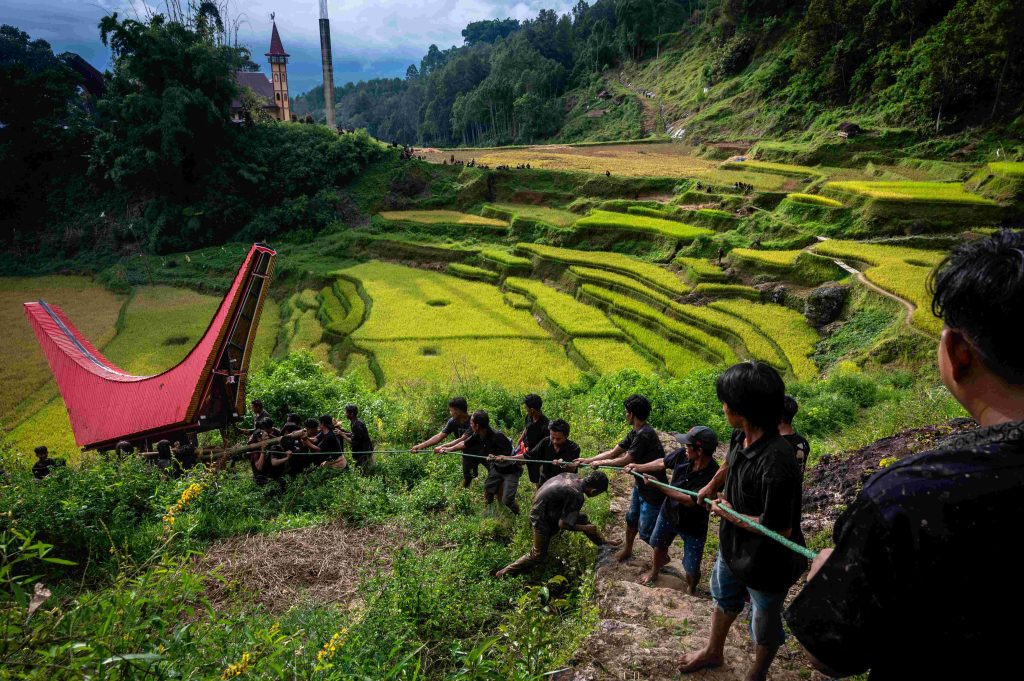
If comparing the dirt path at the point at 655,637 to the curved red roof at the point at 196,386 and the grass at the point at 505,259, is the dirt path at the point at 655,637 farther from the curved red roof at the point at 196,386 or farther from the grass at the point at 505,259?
the grass at the point at 505,259

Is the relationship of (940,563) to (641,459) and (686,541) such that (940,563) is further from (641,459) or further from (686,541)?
(641,459)

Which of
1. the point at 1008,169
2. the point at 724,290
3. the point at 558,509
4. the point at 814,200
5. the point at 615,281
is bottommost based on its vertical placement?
the point at 558,509

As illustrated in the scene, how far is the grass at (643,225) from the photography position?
1592 centimetres

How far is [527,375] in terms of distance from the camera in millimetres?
10961

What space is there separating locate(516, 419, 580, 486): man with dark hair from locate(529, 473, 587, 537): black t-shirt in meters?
0.28

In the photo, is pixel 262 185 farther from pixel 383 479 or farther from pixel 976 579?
pixel 976 579

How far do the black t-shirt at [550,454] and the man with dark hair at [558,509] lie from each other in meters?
0.32

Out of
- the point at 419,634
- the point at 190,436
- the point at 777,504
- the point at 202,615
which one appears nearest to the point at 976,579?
the point at 777,504

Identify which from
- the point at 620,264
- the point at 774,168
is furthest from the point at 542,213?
the point at 774,168

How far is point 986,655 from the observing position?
1.14m

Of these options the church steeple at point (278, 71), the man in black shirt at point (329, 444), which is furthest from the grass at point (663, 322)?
the church steeple at point (278, 71)

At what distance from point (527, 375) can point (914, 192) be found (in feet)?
35.6

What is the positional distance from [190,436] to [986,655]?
25.2 ft

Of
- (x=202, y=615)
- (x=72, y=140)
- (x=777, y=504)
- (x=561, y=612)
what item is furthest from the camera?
(x=72, y=140)
